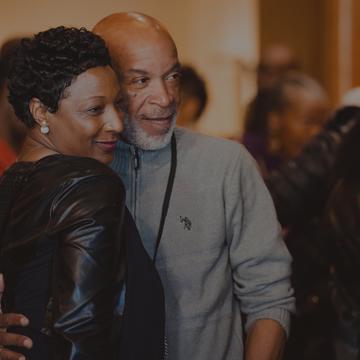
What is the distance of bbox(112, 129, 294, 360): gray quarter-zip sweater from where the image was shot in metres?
2.08

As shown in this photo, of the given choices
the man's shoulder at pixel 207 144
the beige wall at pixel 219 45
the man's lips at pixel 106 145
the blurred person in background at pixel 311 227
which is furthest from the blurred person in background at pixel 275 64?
the man's lips at pixel 106 145

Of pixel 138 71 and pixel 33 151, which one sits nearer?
pixel 33 151

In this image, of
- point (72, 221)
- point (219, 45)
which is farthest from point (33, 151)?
point (219, 45)

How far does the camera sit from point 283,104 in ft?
14.8

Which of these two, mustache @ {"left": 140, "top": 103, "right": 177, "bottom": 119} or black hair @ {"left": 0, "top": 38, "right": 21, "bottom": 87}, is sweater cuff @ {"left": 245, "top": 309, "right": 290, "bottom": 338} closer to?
mustache @ {"left": 140, "top": 103, "right": 177, "bottom": 119}

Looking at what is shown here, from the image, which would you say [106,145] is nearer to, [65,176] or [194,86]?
[65,176]

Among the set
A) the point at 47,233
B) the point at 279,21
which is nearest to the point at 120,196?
the point at 47,233

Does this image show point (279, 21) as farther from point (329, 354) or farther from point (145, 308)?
point (145, 308)

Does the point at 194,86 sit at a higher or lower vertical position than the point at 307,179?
higher

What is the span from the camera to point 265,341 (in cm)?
209

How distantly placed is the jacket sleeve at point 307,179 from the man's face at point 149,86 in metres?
1.38

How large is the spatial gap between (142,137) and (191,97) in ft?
6.40

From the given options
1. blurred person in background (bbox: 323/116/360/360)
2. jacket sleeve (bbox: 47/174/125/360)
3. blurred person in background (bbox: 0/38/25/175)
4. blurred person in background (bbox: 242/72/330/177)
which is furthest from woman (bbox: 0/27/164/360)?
blurred person in background (bbox: 242/72/330/177)

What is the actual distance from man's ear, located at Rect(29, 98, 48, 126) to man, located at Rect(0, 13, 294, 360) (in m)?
0.32
